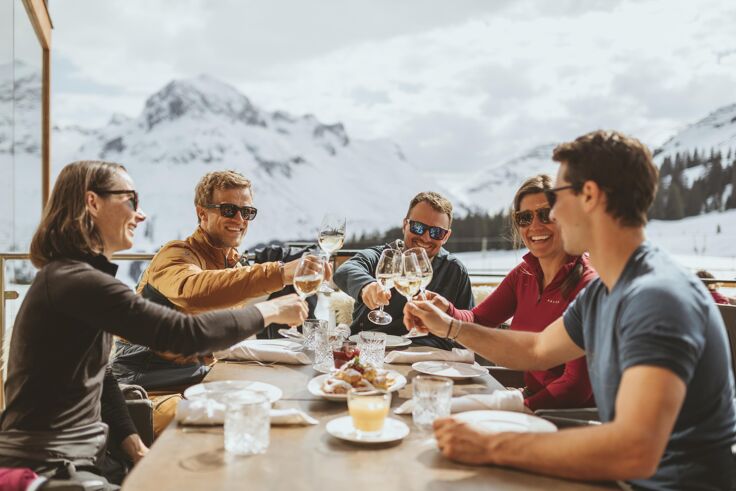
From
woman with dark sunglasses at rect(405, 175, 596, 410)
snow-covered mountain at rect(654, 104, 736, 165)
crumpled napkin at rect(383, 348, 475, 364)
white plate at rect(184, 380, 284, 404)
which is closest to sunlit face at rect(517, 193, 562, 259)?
woman with dark sunglasses at rect(405, 175, 596, 410)

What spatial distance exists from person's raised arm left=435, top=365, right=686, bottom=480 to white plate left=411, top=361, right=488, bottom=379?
67 centimetres

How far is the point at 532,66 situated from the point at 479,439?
1253cm

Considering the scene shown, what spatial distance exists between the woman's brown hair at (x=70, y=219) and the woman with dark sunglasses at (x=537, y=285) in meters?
1.01

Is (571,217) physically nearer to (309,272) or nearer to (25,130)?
(309,272)

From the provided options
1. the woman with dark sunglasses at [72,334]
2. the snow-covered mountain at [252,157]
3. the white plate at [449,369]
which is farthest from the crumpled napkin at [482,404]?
the snow-covered mountain at [252,157]

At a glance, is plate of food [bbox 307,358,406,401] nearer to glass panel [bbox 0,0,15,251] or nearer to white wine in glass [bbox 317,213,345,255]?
white wine in glass [bbox 317,213,345,255]

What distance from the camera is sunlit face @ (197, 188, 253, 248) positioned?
8.16ft

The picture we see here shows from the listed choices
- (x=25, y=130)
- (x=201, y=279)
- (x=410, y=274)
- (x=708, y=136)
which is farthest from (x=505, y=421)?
(x=708, y=136)

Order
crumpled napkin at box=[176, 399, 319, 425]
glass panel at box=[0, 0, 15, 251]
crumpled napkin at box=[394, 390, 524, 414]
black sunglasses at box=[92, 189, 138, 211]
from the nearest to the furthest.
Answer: crumpled napkin at box=[176, 399, 319, 425] → crumpled napkin at box=[394, 390, 524, 414] → black sunglasses at box=[92, 189, 138, 211] → glass panel at box=[0, 0, 15, 251]

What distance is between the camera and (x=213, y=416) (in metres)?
1.25

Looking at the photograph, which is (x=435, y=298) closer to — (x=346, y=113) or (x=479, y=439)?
(x=479, y=439)

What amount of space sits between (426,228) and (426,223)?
1.0 inches

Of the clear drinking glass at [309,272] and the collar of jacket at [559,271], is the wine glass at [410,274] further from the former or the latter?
the collar of jacket at [559,271]

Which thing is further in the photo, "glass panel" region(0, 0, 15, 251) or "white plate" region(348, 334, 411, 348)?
"glass panel" region(0, 0, 15, 251)
